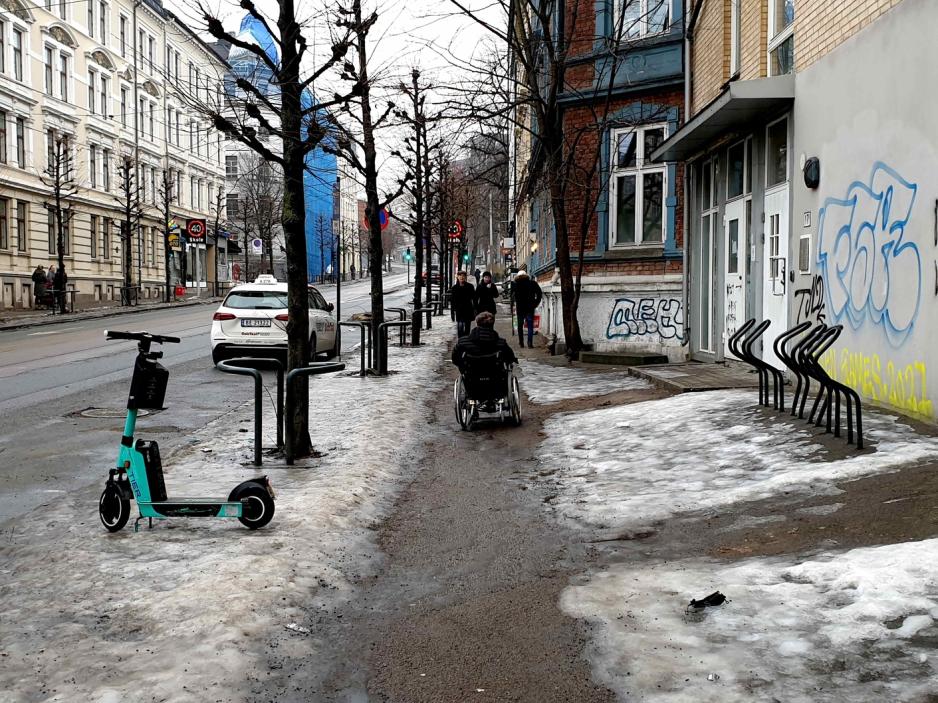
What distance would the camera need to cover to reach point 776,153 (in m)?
12.1

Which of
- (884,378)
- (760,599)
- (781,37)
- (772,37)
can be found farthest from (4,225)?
(760,599)

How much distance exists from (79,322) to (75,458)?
26.2m

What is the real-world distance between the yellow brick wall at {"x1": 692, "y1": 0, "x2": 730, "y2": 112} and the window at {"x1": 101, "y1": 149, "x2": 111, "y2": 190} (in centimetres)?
4059

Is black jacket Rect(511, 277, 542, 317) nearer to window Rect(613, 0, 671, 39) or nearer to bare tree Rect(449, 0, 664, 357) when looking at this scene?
bare tree Rect(449, 0, 664, 357)

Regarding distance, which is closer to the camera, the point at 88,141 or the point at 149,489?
the point at 149,489

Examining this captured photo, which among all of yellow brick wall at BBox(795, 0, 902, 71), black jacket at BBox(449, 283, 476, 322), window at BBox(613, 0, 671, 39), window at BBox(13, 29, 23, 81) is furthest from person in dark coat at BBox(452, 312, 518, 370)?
window at BBox(13, 29, 23, 81)

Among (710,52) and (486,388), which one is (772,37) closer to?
(710,52)

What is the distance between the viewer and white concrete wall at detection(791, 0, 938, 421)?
7.75 m

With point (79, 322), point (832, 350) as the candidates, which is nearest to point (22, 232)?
point (79, 322)

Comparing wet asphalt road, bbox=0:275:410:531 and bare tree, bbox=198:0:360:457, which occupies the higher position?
bare tree, bbox=198:0:360:457

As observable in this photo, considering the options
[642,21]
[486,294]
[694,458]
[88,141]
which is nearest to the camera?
[694,458]

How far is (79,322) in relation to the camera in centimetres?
3328

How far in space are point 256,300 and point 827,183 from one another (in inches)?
425

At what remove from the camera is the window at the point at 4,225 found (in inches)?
1526
